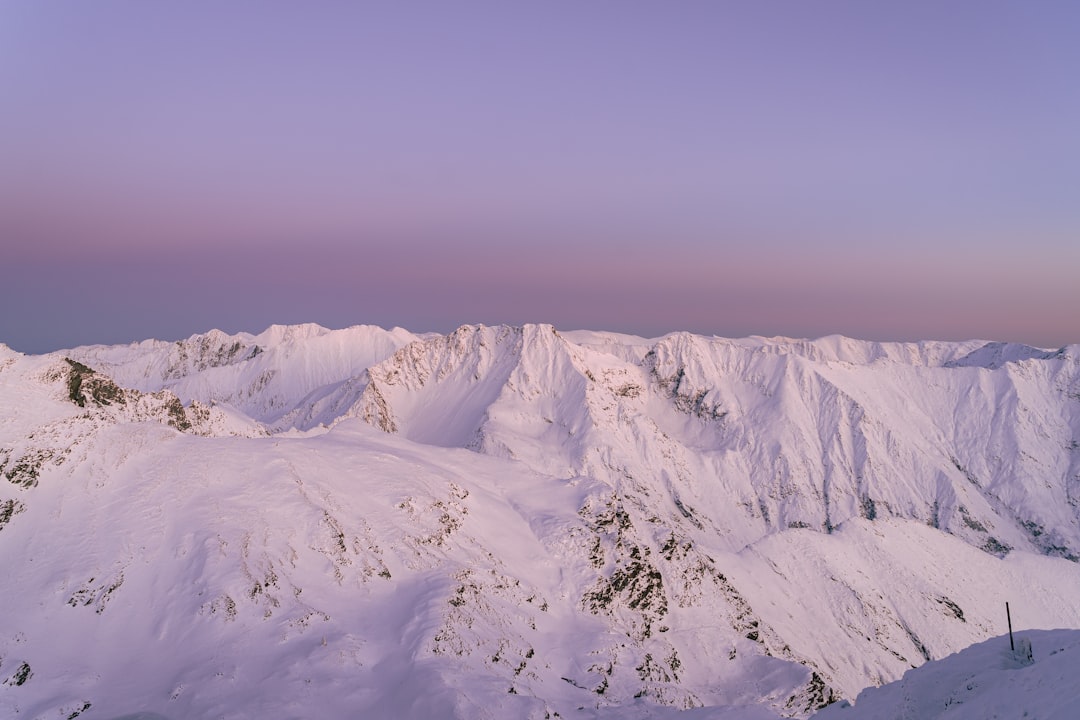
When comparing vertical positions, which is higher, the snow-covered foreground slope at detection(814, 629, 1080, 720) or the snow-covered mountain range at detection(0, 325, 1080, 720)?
the snow-covered foreground slope at detection(814, 629, 1080, 720)

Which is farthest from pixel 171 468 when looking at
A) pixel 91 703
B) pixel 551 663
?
pixel 551 663

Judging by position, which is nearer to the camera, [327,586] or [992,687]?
[992,687]

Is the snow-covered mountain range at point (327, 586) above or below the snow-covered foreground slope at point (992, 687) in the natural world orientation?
below

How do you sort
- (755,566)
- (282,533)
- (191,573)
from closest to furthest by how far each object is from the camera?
(191,573) < (282,533) < (755,566)

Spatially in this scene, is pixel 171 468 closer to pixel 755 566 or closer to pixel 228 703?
pixel 228 703

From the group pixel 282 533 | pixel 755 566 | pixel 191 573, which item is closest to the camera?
pixel 191 573

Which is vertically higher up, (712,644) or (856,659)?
(712,644)

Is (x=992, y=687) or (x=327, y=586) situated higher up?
(x=992, y=687)

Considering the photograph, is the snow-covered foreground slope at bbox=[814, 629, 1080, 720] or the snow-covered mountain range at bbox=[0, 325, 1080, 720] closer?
the snow-covered foreground slope at bbox=[814, 629, 1080, 720]

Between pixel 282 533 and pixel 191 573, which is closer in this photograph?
pixel 191 573

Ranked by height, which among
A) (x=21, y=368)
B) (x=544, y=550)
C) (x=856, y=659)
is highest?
(x=21, y=368)

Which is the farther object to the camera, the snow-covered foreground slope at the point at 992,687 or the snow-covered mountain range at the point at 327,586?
the snow-covered mountain range at the point at 327,586
